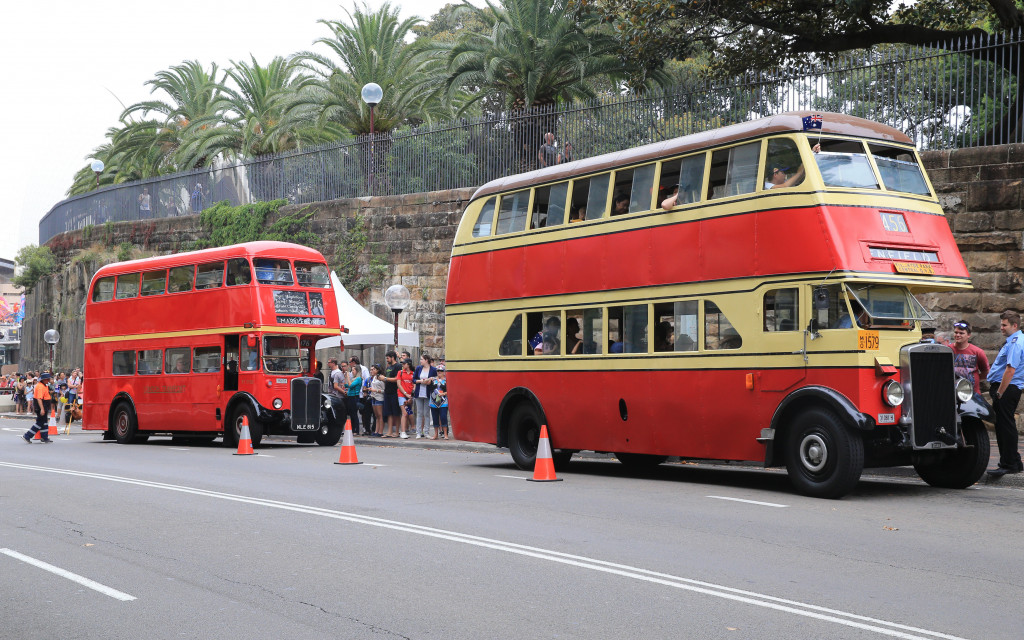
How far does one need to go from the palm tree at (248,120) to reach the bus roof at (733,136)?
24597 millimetres

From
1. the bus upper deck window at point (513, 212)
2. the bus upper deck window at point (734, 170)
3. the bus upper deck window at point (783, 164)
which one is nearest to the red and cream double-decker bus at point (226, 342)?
the bus upper deck window at point (513, 212)

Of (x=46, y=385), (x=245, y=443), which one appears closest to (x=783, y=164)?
(x=245, y=443)

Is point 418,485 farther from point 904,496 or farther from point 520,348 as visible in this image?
point 904,496

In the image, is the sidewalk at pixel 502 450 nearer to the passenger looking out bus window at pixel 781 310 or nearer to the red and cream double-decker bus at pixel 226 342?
the red and cream double-decker bus at pixel 226 342

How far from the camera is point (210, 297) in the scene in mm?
24141

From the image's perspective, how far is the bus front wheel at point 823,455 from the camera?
1174 centimetres

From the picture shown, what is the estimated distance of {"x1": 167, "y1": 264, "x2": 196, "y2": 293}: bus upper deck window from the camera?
24.8 meters

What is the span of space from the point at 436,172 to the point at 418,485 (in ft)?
54.6

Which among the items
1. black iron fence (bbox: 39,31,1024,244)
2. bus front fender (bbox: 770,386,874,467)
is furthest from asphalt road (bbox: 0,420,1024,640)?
black iron fence (bbox: 39,31,1024,244)

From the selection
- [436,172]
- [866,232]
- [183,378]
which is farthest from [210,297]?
[866,232]

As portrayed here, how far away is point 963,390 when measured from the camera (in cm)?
1240

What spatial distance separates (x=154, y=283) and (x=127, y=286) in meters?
1.23

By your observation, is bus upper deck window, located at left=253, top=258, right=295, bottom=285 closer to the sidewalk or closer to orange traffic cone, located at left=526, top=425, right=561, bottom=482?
the sidewalk

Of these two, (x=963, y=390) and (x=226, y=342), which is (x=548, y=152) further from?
(x=963, y=390)
